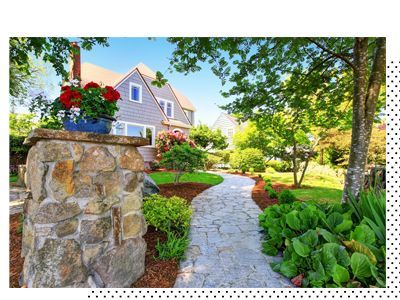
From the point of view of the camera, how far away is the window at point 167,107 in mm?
11204

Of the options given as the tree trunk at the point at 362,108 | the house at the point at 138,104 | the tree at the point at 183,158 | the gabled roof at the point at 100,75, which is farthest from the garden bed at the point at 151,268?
the gabled roof at the point at 100,75

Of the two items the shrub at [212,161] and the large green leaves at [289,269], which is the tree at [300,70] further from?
the shrub at [212,161]

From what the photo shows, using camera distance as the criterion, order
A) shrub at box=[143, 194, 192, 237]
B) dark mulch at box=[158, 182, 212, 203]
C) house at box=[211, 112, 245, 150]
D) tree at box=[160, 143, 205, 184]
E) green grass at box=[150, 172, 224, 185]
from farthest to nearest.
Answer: house at box=[211, 112, 245, 150]
green grass at box=[150, 172, 224, 185]
tree at box=[160, 143, 205, 184]
dark mulch at box=[158, 182, 212, 203]
shrub at box=[143, 194, 192, 237]

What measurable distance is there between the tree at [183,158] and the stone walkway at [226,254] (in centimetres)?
146

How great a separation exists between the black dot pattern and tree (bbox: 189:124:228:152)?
1211cm

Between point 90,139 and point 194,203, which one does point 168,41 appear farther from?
point 194,203

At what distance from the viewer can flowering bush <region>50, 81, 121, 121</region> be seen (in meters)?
1.46

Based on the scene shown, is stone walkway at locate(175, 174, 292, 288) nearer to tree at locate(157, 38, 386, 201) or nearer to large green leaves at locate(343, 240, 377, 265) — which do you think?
large green leaves at locate(343, 240, 377, 265)

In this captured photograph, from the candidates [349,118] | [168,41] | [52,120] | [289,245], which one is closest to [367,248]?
[289,245]

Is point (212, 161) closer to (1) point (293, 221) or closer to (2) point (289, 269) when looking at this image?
(1) point (293, 221)

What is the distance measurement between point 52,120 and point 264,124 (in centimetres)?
344

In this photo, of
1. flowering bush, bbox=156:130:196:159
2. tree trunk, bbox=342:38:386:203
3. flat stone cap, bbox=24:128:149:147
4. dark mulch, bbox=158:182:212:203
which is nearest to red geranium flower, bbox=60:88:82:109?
flat stone cap, bbox=24:128:149:147

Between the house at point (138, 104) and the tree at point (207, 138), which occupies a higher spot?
the house at point (138, 104)
